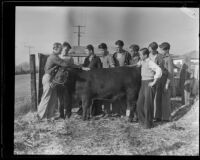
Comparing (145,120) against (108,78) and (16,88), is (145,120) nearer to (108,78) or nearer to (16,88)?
(108,78)

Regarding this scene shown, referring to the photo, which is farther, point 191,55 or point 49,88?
point 49,88

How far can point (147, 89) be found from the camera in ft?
13.9

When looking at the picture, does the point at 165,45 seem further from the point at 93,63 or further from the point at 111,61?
the point at 93,63

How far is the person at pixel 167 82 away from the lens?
4246 millimetres

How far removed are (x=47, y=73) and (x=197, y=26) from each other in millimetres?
1990

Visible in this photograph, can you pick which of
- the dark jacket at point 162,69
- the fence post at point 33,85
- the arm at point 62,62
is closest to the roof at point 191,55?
the dark jacket at point 162,69

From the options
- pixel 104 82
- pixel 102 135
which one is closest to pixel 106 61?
pixel 104 82

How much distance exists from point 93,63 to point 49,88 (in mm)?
655

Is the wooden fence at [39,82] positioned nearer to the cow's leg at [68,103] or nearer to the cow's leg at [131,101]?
the cow's leg at [68,103]

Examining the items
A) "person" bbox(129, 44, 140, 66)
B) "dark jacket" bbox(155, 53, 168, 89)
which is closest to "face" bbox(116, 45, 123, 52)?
"person" bbox(129, 44, 140, 66)

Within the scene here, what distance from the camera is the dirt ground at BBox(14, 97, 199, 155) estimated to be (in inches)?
165

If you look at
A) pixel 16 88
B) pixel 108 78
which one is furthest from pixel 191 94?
pixel 16 88

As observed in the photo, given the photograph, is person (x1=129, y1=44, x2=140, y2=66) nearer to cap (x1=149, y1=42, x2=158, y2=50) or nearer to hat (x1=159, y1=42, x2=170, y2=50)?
cap (x1=149, y1=42, x2=158, y2=50)

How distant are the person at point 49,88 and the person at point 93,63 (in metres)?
0.22
